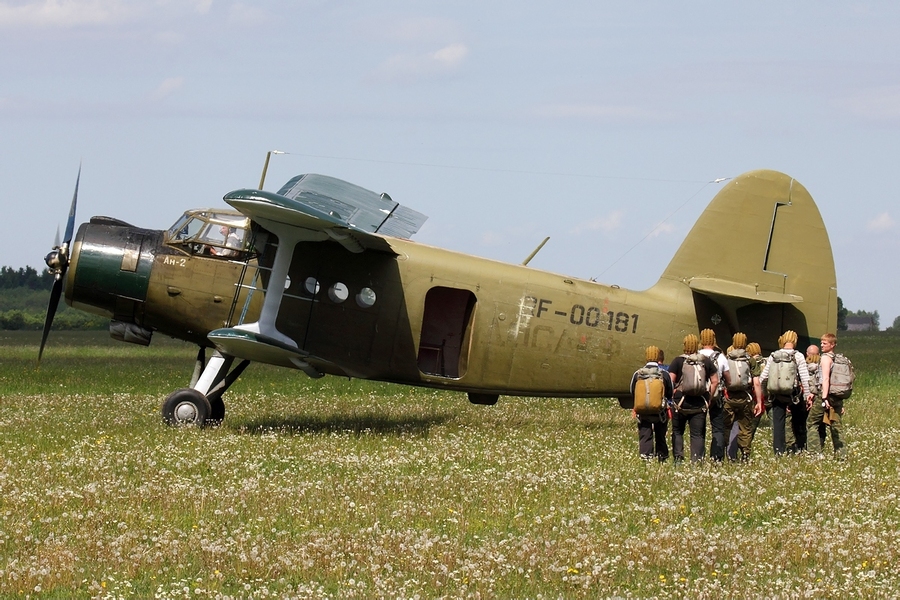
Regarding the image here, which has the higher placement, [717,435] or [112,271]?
[112,271]

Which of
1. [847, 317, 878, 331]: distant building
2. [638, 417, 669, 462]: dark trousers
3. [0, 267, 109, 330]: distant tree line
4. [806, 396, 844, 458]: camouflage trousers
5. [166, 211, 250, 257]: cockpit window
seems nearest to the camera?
[638, 417, 669, 462]: dark trousers

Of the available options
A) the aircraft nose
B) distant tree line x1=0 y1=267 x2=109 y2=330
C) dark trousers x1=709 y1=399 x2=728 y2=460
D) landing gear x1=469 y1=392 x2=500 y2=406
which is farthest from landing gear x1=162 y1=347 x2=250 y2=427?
distant tree line x1=0 y1=267 x2=109 y2=330

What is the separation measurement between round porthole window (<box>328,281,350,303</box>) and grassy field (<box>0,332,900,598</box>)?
1.93 m

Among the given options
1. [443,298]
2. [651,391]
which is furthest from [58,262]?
[651,391]

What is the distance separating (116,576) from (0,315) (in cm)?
7855

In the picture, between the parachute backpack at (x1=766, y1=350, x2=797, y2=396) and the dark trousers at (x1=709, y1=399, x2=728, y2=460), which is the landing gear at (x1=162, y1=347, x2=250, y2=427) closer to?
the dark trousers at (x1=709, y1=399, x2=728, y2=460)

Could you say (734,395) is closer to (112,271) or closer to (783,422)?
(783,422)

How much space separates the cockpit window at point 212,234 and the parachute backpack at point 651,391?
6.16 m

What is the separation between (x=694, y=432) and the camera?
12781 millimetres

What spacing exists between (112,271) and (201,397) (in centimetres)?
224

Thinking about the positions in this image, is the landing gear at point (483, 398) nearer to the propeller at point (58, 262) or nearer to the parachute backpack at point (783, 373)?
the parachute backpack at point (783, 373)

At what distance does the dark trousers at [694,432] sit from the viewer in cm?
1270

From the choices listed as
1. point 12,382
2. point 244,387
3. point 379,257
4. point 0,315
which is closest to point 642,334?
point 379,257

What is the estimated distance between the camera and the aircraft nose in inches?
607
